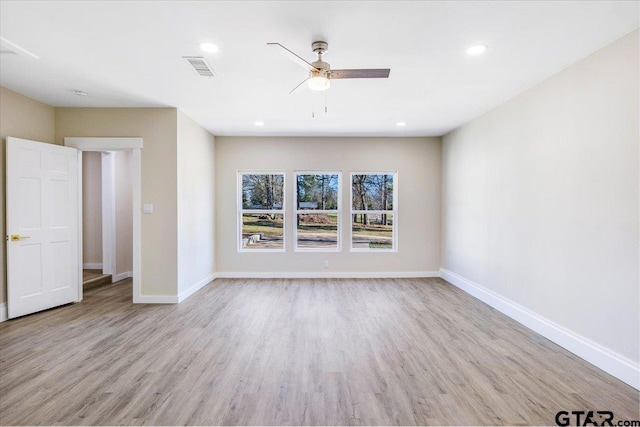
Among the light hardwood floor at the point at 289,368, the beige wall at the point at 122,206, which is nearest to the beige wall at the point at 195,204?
the light hardwood floor at the point at 289,368

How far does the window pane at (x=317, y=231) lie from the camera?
20.4ft

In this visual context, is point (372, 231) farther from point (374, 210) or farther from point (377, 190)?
point (377, 190)

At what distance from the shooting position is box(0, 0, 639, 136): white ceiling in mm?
2217

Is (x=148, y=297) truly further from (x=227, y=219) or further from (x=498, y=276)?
(x=498, y=276)

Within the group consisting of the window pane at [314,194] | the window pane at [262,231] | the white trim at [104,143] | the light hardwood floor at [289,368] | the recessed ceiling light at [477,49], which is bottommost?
the light hardwood floor at [289,368]

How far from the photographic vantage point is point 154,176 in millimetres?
4410

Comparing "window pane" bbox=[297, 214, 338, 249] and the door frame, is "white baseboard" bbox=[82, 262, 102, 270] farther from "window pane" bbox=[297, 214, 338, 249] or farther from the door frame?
"window pane" bbox=[297, 214, 338, 249]

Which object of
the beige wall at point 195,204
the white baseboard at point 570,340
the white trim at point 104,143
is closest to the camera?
the white baseboard at point 570,340

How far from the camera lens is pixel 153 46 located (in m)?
2.71

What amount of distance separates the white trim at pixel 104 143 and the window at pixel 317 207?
9.23 feet

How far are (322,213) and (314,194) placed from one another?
405 mm

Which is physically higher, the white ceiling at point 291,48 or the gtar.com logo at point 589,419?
the white ceiling at point 291,48

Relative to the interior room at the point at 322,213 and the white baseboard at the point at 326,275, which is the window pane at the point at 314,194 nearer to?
the interior room at the point at 322,213

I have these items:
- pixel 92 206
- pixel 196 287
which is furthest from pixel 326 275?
pixel 92 206
